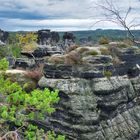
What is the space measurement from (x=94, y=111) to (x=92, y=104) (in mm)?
739

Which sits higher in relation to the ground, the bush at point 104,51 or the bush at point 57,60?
the bush at point 104,51

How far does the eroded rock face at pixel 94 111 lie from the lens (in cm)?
3928

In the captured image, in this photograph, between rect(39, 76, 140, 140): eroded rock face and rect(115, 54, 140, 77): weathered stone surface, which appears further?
rect(115, 54, 140, 77): weathered stone surface

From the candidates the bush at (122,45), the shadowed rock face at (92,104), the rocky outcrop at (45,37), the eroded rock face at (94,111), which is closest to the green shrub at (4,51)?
the rocky outcrop at (45,37)

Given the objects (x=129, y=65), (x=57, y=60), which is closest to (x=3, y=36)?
(x=129, y=65)

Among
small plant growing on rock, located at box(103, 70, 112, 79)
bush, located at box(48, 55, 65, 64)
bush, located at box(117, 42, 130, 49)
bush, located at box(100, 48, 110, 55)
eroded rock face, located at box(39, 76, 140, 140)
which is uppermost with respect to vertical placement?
bush, located at box(117, 42, 130, 49)

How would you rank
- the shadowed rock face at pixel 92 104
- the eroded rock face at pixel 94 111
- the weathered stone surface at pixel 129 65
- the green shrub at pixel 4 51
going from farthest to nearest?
the green shrub at pixel 4 51 < the weathered stone surface at pixel 129 65 < the shadowed rock face at pixel 92 104 < the eroded rock face at pixel 94 111

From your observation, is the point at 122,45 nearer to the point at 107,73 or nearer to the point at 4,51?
the point at 107,73

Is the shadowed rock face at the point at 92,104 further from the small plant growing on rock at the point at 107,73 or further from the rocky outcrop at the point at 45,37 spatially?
the rocky outcrop at the point at 45,37

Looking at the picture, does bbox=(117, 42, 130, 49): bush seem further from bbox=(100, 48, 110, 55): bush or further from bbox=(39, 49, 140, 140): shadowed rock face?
bbox=(39, 49, 140, 140): shadowed rock face

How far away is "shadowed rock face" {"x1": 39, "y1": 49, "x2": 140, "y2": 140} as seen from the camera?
39406 mm

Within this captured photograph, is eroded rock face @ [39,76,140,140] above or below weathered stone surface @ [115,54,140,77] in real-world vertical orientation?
below

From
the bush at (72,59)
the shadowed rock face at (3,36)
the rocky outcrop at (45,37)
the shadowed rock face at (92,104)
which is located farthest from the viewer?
the shadowed rock face at (3,36)

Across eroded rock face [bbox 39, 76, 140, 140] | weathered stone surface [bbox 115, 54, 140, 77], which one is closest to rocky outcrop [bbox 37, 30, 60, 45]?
weathered stone surface [bbox 115, 54, 140, 77]
